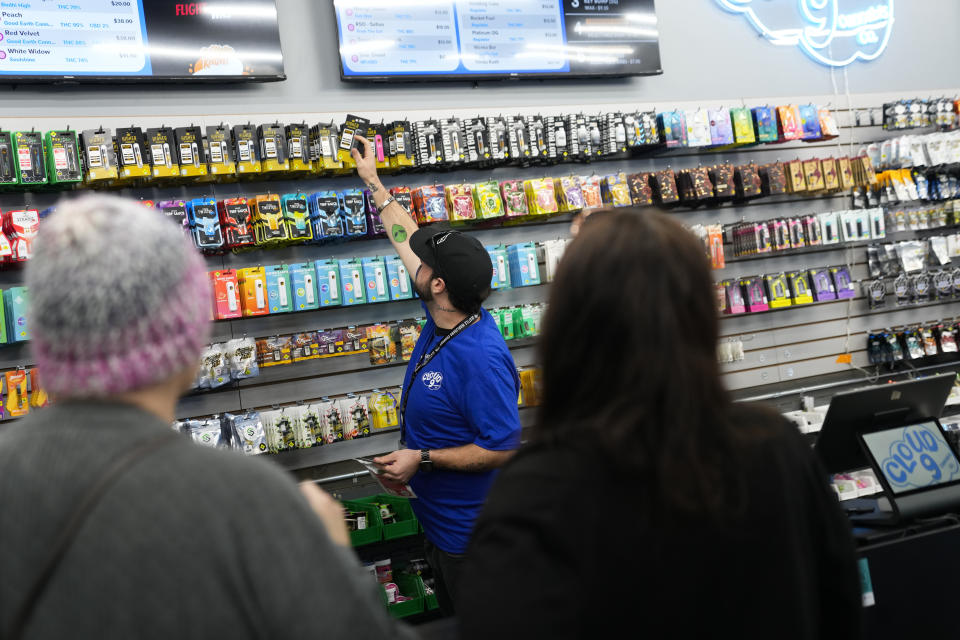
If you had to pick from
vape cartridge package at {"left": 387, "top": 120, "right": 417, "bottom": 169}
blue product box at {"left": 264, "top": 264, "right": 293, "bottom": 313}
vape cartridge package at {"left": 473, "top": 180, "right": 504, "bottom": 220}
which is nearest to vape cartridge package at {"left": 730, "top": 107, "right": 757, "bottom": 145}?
vape cartridge package at {"left": 473, "top": 180, "right": 504, "bottom": 220}

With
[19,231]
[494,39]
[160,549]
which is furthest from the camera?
[494,39]

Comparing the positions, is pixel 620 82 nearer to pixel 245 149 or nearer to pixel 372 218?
pixel 372 218

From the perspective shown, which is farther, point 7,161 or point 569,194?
point 569,194

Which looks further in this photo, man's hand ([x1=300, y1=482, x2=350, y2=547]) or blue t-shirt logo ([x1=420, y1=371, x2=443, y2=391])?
blue t-shirt logo ([x1=420, y1=371, x2=443, y2=391])

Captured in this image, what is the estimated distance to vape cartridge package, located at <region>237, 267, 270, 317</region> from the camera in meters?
3.69

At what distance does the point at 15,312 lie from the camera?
10.9ft

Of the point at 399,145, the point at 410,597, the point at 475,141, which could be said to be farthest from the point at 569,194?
the point at 410,597

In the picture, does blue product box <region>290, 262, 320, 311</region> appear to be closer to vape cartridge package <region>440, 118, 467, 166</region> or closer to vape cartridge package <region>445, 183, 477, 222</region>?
vape cartridge package <region>445, 183, 477, 222</region>

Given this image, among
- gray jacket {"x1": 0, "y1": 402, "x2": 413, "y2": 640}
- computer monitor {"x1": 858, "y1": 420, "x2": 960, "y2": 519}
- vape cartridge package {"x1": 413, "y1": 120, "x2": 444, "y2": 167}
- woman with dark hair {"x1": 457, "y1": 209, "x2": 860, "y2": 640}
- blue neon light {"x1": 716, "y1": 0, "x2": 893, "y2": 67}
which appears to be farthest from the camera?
blue neon light {"x1": 716, "y1": 0, "x2": 893, "y2": 67}

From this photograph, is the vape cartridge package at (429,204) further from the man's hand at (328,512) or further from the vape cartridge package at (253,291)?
the man's hand at (328,512)

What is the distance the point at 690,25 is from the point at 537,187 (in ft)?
6.58

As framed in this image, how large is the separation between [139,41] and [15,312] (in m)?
1.45

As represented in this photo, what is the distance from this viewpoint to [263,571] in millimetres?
897

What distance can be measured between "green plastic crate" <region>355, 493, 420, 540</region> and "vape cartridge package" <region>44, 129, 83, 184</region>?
199cm
